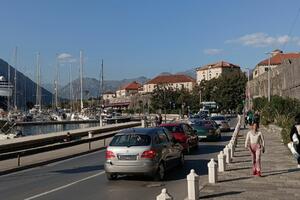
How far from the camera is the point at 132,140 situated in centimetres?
1516

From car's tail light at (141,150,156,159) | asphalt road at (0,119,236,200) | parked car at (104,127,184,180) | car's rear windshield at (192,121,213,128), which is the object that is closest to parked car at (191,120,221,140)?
car's rear windshield at (192,121,213,128)

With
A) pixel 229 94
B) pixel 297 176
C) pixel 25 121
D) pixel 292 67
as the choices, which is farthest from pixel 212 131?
pixel 229 94

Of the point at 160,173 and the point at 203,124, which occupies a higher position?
the point at 203,124

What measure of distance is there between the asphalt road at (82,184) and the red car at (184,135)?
3.13m

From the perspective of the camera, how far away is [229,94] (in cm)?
12800

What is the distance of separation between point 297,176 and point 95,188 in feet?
19.5

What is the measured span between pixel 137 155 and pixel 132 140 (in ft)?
2.37

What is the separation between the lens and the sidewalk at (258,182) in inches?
457

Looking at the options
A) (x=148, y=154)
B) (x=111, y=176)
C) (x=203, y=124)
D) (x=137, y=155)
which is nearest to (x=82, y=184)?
(x=111, y=176)

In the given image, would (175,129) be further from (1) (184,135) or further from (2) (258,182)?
(2) (258,182)

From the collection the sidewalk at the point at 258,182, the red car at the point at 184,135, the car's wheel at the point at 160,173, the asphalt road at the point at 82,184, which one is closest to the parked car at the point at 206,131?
the red car at the point at 184,135

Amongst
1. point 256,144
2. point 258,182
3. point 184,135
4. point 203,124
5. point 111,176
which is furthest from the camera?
point 203,124

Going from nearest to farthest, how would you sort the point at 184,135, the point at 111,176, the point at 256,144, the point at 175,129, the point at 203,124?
the point at 256,144
the point at 111,176
the point at 184,135
the point at 175,129
the point at 203,124

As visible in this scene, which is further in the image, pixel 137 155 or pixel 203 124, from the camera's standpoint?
pixel 203 124
